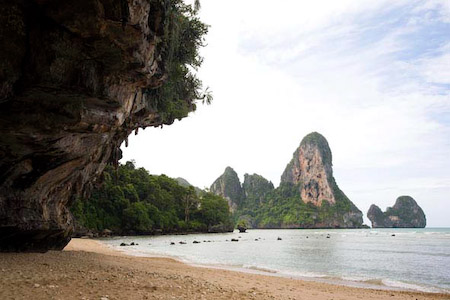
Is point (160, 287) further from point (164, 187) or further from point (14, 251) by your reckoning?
point (164, 187)

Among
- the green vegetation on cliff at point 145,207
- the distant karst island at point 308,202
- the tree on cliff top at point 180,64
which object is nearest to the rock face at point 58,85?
the tree on cliff top at point 180,64

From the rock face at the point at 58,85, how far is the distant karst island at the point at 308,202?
159379 mm

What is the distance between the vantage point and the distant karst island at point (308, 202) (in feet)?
536

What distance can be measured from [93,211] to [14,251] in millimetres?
50655

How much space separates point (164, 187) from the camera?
8881 cm

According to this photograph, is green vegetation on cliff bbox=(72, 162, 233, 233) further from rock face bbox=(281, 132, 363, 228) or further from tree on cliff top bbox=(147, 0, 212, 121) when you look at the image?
rock face bbox=(281, 132, 363, 228)

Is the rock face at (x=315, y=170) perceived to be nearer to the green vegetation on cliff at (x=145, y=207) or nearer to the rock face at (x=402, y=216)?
the rock face at (x=402, y=216)

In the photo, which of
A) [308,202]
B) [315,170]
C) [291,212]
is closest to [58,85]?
[291,212]

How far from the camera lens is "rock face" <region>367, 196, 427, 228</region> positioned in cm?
18438

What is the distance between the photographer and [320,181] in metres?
177

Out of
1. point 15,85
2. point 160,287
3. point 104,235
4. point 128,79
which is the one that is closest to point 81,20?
point 15,85

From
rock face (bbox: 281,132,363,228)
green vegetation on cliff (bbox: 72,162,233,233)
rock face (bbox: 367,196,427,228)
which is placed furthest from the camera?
rock face (bbox: 367,196,427,228)

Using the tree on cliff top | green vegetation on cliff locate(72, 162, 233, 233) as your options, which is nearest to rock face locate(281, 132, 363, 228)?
green vegetation on cliff locate(72, 162, 233, 233)

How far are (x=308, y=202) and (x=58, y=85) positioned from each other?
178642 mm
